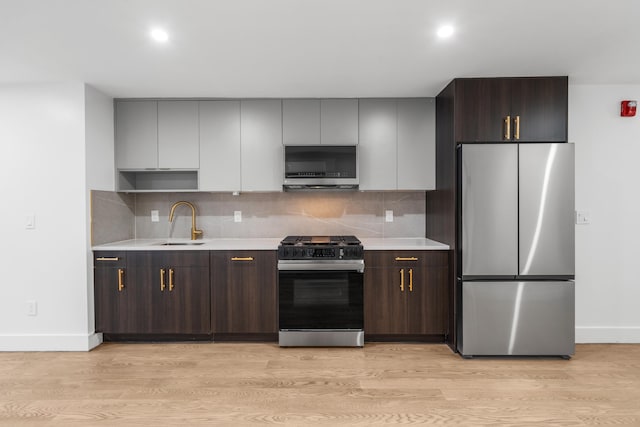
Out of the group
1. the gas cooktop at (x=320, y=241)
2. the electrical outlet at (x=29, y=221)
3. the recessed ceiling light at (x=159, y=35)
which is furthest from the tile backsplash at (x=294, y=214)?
the recessed ceiling light at (x=159, y=35)

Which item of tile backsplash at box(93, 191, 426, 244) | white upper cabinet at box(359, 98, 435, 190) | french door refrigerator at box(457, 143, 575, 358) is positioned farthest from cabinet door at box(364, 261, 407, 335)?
white upper cabinet at box(359, 98, 435, 190)

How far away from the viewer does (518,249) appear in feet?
9.93

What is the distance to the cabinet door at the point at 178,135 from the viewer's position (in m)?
3.68

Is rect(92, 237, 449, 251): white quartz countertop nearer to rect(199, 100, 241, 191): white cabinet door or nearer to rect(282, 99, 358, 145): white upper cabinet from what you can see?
rect(199, 100, 241, 191): white cabinet door

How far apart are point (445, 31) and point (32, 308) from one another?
3.93 metres

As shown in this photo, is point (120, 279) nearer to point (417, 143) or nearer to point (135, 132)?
point (135, 132)

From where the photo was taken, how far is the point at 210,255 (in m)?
3.40

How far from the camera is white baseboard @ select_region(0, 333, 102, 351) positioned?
3.25 metres

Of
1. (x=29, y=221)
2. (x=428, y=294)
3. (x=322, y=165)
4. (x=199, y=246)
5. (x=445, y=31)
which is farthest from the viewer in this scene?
(x=322, y=165)

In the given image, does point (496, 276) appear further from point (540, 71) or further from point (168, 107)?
point (168, 107)

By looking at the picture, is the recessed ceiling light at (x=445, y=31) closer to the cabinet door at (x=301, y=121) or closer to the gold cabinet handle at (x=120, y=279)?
the cabinet door at (x=301, y=121)

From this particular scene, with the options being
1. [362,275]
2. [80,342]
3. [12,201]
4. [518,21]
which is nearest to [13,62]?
[12,201]

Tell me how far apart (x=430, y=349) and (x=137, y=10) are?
328 cm

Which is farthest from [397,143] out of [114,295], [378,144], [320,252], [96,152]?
[114,295]
